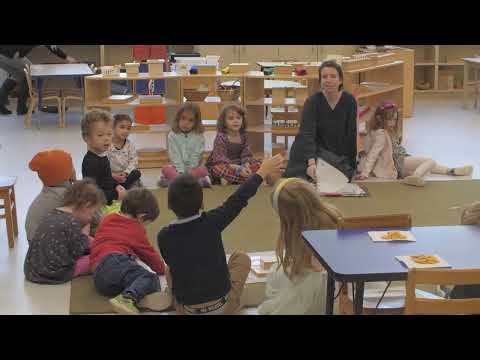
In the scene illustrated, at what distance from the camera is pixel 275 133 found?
6367 mm

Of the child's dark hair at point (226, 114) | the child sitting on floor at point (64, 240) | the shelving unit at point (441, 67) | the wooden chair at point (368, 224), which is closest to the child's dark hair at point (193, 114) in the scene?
the child's dark hair at point (226, 114)

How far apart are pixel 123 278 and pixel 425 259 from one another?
1547 millimetres

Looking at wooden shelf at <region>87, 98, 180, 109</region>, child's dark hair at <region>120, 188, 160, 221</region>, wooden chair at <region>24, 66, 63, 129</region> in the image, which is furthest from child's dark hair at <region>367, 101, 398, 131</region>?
wooden chair at <region>24, 66, 63, 129</region>

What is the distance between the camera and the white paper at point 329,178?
16.9 feet

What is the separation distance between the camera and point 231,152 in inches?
218

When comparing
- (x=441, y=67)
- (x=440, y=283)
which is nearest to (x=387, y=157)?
(x=440, y=283)

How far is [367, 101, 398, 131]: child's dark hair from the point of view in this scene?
5.64 metres

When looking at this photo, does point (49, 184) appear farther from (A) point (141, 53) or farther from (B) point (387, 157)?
(A) point (141, 53)

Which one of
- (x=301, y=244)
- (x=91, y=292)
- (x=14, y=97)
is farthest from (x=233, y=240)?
(x=14, y=97)

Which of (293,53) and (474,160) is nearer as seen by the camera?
(474,160)

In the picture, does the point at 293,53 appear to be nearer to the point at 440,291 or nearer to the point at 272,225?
the point at 272,225

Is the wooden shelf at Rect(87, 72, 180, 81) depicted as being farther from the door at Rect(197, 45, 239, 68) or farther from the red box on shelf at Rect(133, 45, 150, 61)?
the door at Rect(197, 45, 239, 68)

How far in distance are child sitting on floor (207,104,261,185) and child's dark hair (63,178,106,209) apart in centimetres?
202

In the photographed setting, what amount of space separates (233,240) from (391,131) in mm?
2156
